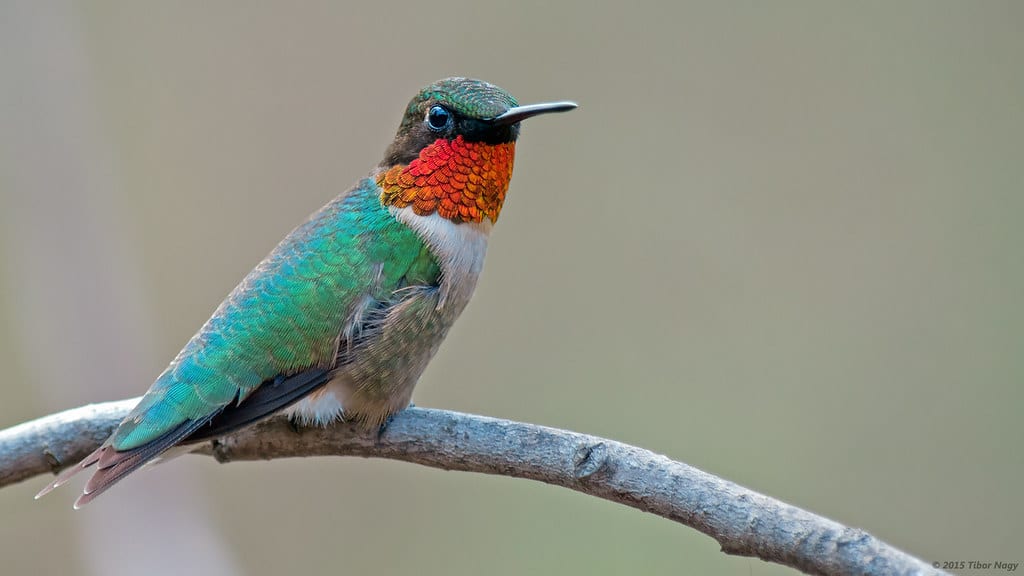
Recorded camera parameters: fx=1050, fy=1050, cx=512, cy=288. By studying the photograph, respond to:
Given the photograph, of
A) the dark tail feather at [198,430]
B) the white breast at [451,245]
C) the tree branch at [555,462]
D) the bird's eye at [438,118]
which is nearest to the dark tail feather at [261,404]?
the dark tail feather at [198,430]

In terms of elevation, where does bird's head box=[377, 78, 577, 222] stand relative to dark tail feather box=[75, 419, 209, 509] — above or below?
above

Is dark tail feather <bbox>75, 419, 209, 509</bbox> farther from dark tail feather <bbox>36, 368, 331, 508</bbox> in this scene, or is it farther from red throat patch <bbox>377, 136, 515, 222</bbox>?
red throat patch <bbox>377, 136, 515, 222</bbox>

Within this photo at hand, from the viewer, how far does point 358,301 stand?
294 centimetres

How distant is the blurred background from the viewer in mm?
4812

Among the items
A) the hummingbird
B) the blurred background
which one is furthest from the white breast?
the blurred background

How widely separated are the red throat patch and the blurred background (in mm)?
1852

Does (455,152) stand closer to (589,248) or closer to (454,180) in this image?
(454,180)

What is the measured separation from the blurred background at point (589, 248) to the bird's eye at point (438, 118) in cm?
207

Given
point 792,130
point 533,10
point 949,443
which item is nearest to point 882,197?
point 792,130

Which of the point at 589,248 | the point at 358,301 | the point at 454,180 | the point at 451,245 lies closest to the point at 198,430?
the point at 358,301

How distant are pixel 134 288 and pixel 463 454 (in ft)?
9.21

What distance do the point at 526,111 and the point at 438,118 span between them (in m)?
0.35

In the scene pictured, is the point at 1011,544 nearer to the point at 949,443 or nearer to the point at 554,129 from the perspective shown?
the point at 949,443

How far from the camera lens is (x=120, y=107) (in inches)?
263
